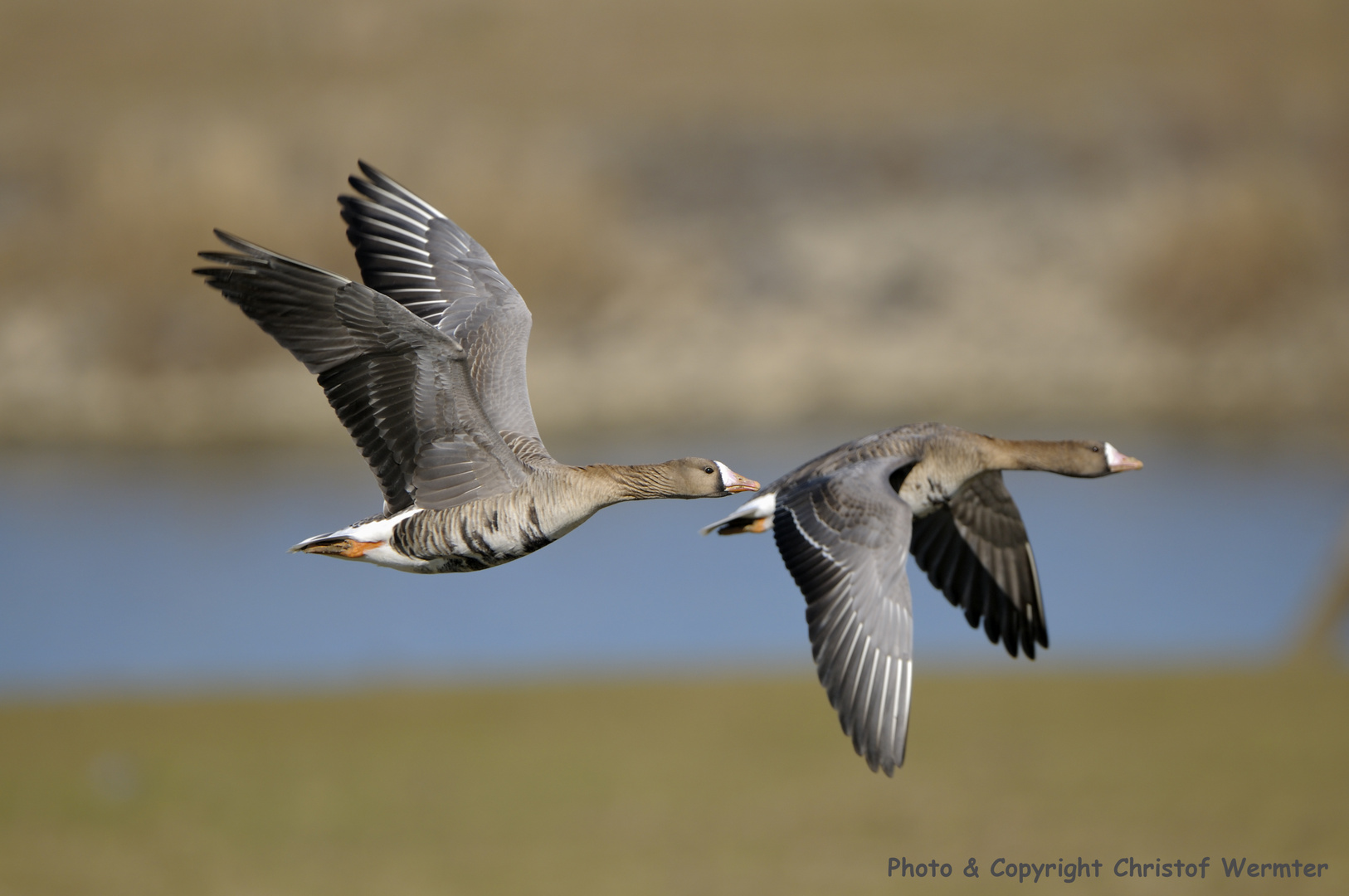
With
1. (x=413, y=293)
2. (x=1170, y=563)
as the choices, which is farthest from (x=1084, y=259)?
(x=413, y=293)

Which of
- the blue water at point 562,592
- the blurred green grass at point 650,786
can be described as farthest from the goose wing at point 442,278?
the blue water at point 562,592

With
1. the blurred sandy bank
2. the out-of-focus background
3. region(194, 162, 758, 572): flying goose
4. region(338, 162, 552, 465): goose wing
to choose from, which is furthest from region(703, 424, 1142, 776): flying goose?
the blurred sandy bank

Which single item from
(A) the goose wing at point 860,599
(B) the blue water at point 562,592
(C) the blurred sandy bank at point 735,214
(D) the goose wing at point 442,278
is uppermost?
(C) the blurred sandy bank at point 735,214

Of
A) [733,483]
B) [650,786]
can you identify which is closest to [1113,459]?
[733,483]

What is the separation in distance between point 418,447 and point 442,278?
5.78 feet

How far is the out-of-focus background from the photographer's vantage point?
19750mm

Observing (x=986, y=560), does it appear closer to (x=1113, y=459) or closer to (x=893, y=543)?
(x=1113, y=459)

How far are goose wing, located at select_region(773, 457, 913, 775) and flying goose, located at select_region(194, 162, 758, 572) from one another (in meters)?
0.62

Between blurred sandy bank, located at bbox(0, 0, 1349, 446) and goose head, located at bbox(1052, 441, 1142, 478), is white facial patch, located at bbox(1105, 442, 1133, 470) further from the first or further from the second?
blurred sandy bank, located at bbox(0, 0, 1349, 446)

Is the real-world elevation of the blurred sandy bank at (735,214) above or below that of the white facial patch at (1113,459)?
above

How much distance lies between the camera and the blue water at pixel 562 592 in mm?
23844

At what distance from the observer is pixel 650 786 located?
20641 mm

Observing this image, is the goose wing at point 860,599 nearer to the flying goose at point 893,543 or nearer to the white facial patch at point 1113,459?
the flying goose at point 893,543

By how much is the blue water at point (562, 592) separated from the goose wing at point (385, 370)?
55.5 feet
